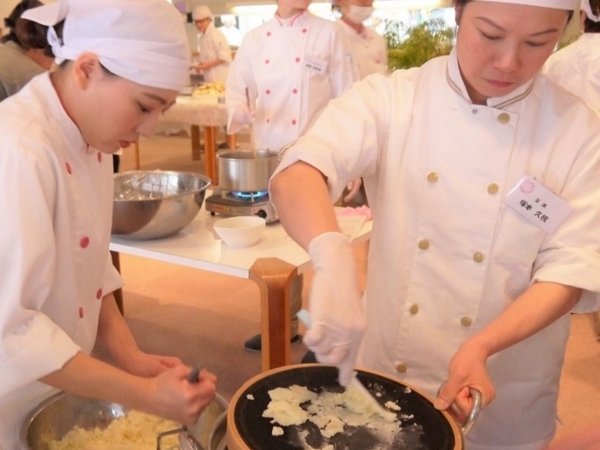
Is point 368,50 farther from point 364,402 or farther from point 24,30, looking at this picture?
point 364,402

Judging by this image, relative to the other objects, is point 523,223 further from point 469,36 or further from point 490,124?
point 469,36

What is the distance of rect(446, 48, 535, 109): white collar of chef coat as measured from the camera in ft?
3.31

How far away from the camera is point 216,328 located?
2910 millimetres

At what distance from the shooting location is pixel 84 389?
2.79 ft

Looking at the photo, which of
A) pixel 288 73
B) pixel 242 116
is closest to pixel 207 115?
pixel 242 116

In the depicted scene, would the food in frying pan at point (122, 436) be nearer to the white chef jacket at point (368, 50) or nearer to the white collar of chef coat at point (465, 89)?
the white collar of chef coat at point (465, 89)

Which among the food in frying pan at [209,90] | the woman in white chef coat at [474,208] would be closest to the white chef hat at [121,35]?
the woman in white chef coat at [474,208]

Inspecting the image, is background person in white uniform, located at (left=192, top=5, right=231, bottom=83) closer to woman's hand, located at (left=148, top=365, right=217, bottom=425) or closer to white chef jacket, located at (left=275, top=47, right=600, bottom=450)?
white chef jacket, located at (left=275, top=47, right=600, bottom=450)

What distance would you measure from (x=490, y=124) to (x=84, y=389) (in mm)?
738

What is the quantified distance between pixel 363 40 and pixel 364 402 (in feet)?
10.1

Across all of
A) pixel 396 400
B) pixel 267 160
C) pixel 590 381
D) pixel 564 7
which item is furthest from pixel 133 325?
pixel 564 7

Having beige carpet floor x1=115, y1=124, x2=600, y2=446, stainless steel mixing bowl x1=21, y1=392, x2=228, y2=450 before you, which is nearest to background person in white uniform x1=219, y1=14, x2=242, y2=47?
beige carpet floor x1=115, y1=124, x2=600, y2=446

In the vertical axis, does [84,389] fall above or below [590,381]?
above

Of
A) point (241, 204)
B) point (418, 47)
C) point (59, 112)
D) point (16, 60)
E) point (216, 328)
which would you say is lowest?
point (216, 328)
